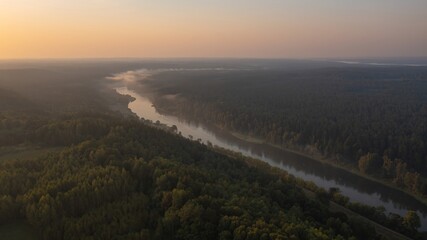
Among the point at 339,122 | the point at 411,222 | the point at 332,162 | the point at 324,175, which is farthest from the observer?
the point at 339,122

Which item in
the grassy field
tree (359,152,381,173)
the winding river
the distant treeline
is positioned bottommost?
the winding river

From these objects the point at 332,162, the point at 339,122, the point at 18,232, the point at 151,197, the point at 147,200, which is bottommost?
the point at 332,162

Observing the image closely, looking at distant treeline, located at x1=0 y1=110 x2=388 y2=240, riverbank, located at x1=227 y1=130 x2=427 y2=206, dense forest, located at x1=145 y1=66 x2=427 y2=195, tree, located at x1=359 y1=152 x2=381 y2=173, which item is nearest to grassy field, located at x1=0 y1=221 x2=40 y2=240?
distant treeline, located at x1=0 y1=110 x2=388 y2=240

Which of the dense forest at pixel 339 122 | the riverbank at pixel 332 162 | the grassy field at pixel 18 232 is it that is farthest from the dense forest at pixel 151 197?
the dense forest at pixel 339 122

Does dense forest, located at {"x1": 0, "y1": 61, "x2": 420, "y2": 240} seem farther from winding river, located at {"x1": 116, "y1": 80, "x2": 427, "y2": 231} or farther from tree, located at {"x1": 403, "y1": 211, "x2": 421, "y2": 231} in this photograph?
winding river, located at {"x1": 116, "y1": 80, "x2": 427, "y2": 231}

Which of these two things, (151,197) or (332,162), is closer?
(151,197)

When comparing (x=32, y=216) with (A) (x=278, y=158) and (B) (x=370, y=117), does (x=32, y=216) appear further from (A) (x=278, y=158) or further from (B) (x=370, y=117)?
(B) (x=370, y=117)

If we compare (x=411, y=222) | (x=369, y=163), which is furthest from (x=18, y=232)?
(x=369, y=163)

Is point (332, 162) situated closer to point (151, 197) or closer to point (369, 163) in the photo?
point (369, 163)

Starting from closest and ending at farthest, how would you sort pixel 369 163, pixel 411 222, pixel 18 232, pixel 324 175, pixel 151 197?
pixel 18 232 → pixel 151 197 → pixel 411 222 → pixel 369 163 → pixel 324 175
